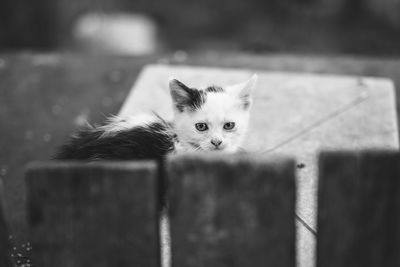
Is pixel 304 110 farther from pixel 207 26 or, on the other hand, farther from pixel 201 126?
pixel 207 26

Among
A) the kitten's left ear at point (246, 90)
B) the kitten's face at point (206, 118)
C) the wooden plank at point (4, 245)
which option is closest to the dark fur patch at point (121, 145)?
the kitten's face at point (206, 118)

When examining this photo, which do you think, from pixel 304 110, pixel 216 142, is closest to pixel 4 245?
pixel 216 142

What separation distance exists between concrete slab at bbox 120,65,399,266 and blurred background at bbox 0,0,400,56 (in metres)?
2.87

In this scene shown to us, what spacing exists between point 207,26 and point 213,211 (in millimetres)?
8140

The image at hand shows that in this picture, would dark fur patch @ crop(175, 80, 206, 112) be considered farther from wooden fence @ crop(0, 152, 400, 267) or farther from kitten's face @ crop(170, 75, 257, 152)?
wooden fence @ crop(0, 152, 400, 267)

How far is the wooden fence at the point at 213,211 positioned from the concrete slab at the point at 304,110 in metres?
1.15

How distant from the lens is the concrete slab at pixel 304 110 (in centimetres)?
316

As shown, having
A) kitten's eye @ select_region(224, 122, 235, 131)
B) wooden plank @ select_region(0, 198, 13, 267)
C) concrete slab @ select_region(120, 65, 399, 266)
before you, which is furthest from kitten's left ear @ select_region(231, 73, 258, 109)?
wooden plank @ select_region(0, 198, 13, 267)

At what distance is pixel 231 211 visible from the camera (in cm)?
145

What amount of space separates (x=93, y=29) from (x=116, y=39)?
974mm

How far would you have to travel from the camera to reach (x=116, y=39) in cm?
866

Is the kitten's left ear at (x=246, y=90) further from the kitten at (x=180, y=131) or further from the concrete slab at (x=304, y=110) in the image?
the concrete slab at (x=304, y=110)

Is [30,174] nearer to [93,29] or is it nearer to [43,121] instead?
[43,121]

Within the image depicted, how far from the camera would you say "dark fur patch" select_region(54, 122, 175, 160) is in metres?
2.48
